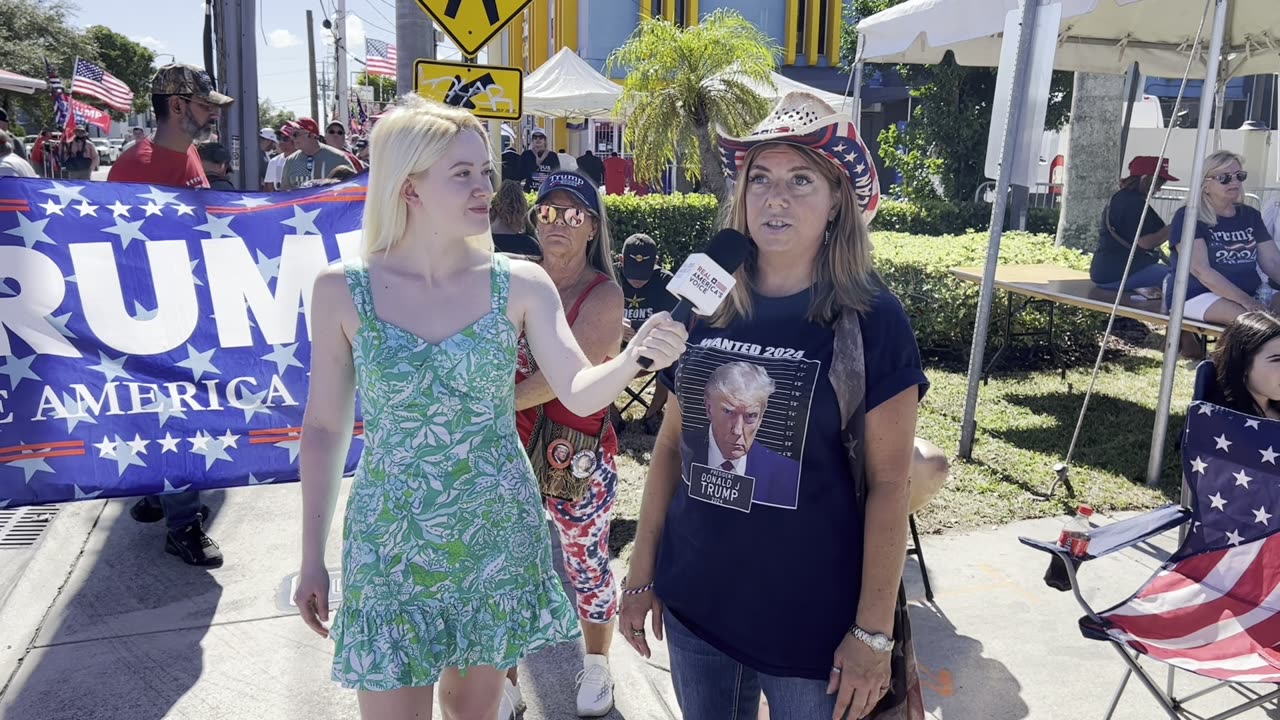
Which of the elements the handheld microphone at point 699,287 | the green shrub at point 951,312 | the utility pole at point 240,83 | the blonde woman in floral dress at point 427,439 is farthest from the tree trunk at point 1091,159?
the handheld microphone at point 699,287

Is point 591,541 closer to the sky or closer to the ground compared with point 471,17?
closer to the ground

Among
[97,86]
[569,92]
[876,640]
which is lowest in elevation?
[876,640]

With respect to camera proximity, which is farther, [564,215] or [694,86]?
[694,86]

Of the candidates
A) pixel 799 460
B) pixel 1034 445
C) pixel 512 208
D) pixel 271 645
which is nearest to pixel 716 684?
pixel 799 460

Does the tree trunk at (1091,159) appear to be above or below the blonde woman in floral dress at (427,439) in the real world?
above

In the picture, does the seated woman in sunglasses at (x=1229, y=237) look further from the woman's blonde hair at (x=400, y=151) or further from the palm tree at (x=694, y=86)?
the palm tree at (x=694, y=86)

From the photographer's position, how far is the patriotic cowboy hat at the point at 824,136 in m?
2.04

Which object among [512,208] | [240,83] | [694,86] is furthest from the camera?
[694,86]

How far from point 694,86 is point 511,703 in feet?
35.6

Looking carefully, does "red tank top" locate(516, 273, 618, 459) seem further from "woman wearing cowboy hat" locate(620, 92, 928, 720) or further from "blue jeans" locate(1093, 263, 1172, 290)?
"blue jeans" locate(1093, 263, 1172, 290)

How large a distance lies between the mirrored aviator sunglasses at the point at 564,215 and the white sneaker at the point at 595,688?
Answer: 5.11 ft

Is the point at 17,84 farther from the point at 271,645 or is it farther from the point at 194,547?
the point at 271,645

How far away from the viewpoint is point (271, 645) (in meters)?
3.86

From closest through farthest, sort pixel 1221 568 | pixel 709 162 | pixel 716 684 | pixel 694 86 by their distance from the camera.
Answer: pixel 716 684, pixel 1221 568, pixel 694 86, pixel 709 162
